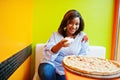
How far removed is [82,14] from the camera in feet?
6.22

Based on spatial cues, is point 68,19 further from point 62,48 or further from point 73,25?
point 62,48

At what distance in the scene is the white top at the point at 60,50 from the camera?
4.80 ft

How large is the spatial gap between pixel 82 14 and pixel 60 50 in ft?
1.90

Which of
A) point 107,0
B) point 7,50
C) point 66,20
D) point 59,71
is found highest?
point 107,0

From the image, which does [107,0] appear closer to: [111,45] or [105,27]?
[105,27]

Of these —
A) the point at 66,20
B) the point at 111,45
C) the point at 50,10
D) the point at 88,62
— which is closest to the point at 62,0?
the point at 50,10

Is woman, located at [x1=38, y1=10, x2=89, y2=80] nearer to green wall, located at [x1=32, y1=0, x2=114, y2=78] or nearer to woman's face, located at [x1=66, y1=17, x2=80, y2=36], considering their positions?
woman's face, located at [x1=66, y1=17, x2=80, y2=36]

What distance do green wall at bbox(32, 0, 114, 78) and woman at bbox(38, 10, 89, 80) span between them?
0.34m

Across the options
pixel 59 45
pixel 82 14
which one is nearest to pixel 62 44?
pixel 59 45

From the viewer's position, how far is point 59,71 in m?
1.47

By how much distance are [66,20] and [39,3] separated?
1.60ft

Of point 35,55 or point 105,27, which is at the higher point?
point 105,27

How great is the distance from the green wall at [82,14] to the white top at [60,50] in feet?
1.14

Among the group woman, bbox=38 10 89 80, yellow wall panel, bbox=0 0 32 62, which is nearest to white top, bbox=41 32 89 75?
woman, bbox=38 10 89 80
